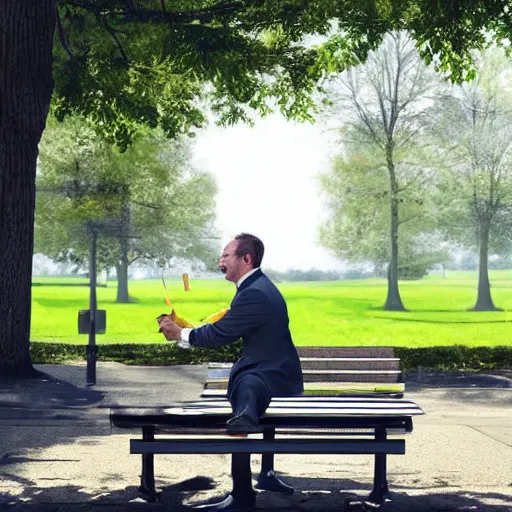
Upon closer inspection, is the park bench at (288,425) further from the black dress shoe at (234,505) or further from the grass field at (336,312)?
the grass field at (336,312)

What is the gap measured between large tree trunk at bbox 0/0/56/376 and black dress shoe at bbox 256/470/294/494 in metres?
7.74

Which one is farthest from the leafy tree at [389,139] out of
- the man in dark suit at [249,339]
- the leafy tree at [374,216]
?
the man in dark suit at [249,339]

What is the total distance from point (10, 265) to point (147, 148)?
2149cm

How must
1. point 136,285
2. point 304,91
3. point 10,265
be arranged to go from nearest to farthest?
1. point 10,265
2. point 304,91
3. point 136,285

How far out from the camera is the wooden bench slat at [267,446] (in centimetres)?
689

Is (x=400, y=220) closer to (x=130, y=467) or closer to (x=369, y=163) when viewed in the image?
(x=369, y=163)

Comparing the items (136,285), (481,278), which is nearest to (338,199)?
(481,278)

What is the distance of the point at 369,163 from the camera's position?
38469mm

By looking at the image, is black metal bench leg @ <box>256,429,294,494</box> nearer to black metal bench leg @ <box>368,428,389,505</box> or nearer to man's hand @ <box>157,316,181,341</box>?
black metal bench leg @ <box>368,428,389,505</box>

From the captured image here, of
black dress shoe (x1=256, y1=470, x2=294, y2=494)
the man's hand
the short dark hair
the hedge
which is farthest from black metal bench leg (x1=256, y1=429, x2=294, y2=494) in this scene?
the hedge

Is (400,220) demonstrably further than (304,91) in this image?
Yes

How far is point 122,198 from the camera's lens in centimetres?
2852

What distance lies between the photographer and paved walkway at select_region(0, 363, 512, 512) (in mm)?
7578

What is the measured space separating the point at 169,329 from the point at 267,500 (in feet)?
4.62
